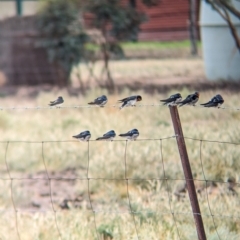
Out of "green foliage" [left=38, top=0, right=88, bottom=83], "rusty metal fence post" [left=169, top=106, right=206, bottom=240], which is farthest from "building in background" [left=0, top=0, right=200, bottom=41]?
"rusty metal fence post" [left=169, top=106, right=206, bottom=240]

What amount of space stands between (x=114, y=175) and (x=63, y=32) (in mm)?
10903

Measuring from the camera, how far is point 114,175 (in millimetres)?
9688

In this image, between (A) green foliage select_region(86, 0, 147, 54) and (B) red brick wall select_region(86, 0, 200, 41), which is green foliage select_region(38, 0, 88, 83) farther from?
(B) red brick wall select_region(86, 0, 200, 41)

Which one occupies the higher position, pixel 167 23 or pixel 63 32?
pixel 63 32

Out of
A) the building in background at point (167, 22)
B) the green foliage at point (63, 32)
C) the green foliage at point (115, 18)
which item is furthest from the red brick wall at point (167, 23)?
the green foliage at point (63, 32)

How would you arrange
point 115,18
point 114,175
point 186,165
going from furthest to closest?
point 115,18
point 114,175
point 186,165

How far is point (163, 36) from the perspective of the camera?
3703cm

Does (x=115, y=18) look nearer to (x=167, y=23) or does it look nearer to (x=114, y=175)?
(x=114, y=175)

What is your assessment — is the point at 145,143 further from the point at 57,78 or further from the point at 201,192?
the point at 57,78

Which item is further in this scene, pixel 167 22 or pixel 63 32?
pixel 167 22

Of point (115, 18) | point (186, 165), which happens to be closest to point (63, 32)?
point (115, 18)

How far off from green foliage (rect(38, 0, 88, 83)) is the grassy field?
4.08 metres

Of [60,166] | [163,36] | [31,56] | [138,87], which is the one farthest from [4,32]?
[163,36]

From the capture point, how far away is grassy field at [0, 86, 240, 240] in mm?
6934
